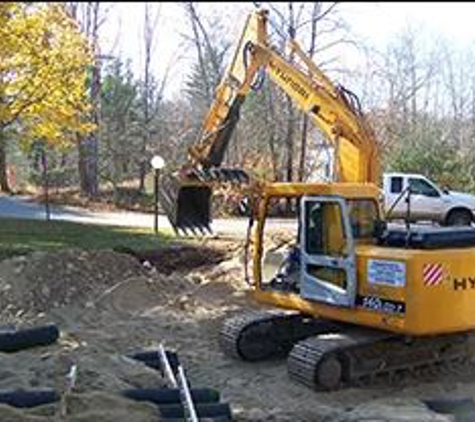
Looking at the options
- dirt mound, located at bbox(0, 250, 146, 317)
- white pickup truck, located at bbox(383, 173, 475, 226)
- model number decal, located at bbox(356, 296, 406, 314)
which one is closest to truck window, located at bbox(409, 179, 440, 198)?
white pickup truck, located at bbox(383, 173, 475, 226)

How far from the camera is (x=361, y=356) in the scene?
1021 cm

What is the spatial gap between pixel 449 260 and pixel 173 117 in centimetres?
4507

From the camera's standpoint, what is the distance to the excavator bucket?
13.6 metres

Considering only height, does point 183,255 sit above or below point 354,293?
below

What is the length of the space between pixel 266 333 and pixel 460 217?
51.8 feet

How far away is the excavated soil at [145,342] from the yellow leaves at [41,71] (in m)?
5.05

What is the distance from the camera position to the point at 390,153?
37688mm

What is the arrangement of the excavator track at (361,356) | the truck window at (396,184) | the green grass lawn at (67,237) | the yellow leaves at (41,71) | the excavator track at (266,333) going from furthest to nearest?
the truck window at (396,184)
the yellow leaves at (41,71)
the green grass lawn at (67,237)
the excavator track at (266,333)
the excavator track at (361,356)

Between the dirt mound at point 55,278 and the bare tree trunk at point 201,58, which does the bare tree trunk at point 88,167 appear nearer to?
the bare tree trunk at point 201,58

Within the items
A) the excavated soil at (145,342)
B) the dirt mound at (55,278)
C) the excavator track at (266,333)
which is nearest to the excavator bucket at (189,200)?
the excavated soil at (145,342)

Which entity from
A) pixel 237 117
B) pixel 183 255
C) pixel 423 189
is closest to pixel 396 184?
pixel 423 189

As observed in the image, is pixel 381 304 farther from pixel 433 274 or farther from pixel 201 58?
pixel 201 58

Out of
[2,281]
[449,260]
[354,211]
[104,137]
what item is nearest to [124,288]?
[2,281]

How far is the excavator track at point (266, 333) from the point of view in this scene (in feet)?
37.6
